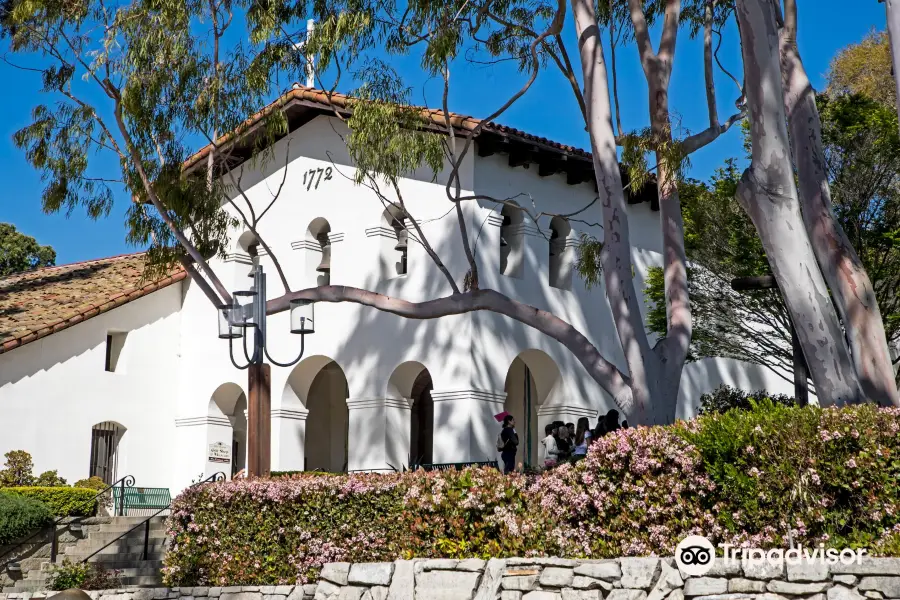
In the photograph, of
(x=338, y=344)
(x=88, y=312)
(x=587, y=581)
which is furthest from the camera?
(x=88, y=312)

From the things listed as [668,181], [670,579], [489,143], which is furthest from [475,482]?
[489,143]

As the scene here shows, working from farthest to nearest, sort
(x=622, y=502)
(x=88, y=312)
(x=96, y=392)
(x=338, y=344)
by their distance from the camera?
(x=96, y=392) < (x=88, y=312) < (x=338, y=344) < (x=622, y=502)

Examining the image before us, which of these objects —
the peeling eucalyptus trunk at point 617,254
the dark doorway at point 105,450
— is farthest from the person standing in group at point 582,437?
the dark doorway at point 105,450

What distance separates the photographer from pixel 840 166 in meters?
18.6

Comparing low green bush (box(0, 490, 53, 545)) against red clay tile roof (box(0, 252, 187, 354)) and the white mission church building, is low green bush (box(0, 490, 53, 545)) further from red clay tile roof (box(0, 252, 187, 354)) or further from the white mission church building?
red clay tile roof (box(0, 252, 187, 354))

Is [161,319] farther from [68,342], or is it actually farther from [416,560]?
[416,560]

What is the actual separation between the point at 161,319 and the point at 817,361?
16.2 meters

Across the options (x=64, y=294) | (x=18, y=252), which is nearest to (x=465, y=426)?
(x=64, y=294)

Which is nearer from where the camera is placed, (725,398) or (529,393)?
(725,398)

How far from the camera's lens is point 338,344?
20156mm

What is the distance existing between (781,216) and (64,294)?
57.7ft

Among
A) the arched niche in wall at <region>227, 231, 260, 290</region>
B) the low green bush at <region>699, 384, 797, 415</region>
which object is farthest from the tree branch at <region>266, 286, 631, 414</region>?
the low green bush at <region>699, 384, 797, 415</region>

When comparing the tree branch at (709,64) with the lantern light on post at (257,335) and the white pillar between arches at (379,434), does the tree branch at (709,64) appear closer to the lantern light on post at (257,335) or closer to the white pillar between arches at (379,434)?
the lantern light on post at (257,335)

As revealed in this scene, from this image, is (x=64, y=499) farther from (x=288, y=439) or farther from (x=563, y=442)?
(x=563, y=442)
